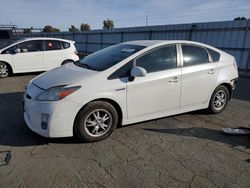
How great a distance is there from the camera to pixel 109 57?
4305 millimetres

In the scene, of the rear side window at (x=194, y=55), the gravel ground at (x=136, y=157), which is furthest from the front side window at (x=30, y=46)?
the rear side window at (x=194, y=55)

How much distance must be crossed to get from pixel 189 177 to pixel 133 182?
693 mm

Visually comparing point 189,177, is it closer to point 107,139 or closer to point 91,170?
point 91,170

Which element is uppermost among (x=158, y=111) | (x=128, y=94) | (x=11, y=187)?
(x=128, y=94)

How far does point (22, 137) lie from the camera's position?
3.83 metres

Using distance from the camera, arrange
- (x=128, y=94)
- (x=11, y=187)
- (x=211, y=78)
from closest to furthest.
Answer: (x=11, y=187) → (x=128, y=94) → (x=211, y=78)

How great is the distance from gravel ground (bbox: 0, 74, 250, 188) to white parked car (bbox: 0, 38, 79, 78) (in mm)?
5023

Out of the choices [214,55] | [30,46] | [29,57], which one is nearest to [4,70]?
[29,57]

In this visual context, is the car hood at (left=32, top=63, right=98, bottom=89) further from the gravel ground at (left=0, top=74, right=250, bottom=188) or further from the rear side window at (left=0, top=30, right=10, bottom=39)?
the rear side window at (left=0, top=30, right=10, bottom=39)

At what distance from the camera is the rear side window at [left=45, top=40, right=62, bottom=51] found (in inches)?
382

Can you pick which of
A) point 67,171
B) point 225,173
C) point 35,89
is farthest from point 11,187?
point 225,173

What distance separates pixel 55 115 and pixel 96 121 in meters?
0.64

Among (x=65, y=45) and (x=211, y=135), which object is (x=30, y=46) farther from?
(x=211, y=135)

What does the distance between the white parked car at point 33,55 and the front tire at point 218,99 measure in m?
6.82
